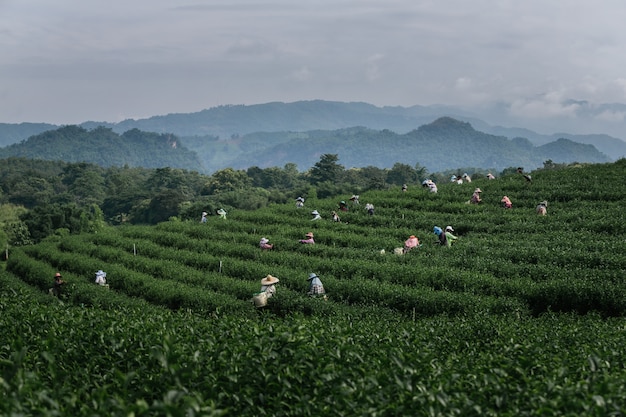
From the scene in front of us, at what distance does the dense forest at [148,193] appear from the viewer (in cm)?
8150

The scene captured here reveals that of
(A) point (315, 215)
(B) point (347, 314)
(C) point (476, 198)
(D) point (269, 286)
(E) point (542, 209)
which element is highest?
(C) point (476, 198)

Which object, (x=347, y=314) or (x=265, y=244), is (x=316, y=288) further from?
(x=265, y=244)

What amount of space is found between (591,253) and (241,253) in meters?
16.7

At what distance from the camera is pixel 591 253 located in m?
24.8

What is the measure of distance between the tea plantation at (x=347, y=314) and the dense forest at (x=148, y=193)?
1458 inches

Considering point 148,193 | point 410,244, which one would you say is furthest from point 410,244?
point 148,193

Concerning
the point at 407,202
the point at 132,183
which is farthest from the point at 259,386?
the point at 132,183

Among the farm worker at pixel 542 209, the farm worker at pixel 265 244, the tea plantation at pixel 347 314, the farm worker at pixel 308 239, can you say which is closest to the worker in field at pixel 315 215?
the tea plantation at pixel 347 314

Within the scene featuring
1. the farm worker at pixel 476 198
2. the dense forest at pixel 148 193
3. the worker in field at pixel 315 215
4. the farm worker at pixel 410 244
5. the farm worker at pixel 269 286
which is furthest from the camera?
the dense forest at pixel 148 193

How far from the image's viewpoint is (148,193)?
128 m

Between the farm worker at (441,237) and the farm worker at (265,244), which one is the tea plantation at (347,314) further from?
the farm worker at (265,244)

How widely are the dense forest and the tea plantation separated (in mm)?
37030

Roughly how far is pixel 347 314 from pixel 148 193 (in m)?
114

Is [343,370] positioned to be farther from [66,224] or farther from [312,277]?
[66,224]
